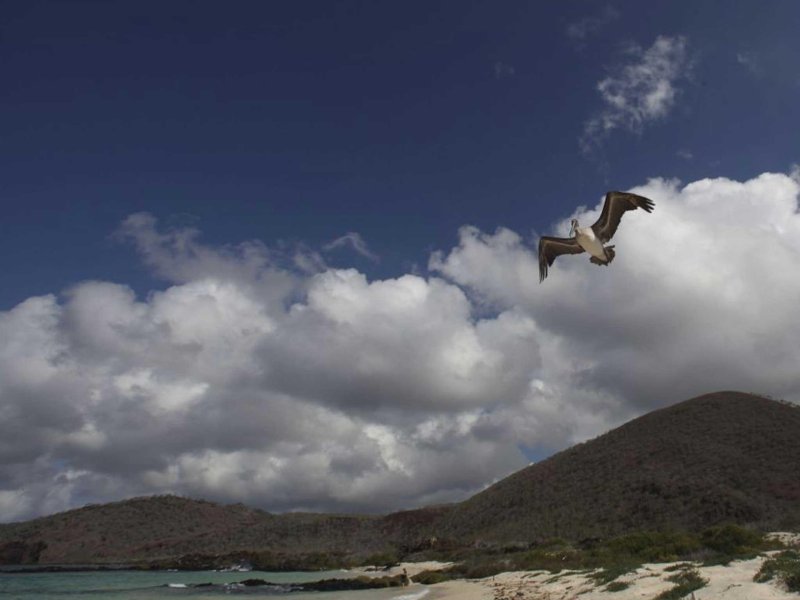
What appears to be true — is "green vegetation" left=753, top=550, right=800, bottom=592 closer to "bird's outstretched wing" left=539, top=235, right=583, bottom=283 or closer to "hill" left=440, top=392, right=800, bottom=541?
"bird's outstretched wing" left=539, top=235, right=583, bottom=283

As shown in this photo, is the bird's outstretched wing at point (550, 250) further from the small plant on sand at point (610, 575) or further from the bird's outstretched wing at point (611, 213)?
the small plant on sand at point (610, 575)

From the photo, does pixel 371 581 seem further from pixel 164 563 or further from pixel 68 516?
pixel 68 516

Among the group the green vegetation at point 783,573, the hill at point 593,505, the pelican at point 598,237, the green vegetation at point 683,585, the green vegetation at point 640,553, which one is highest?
the pelican at point 598,237

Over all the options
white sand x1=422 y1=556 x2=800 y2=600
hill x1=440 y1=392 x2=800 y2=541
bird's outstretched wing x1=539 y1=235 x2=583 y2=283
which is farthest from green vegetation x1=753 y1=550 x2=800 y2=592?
hill x1=440 y1=392 x2=800 y2=541

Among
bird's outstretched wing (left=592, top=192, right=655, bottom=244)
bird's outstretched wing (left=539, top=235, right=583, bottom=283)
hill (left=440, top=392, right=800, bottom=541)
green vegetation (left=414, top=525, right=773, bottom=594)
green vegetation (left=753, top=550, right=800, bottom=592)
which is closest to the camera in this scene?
green vegetation (left=753, top=550, right=800, bottom=592)

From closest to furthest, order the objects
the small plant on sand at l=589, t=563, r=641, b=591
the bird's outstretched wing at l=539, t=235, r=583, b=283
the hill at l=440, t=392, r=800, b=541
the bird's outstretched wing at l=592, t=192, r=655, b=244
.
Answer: the bird's outstretched wing at l=592, t=192, r=655, b=244
the bird's outstretched wing at l=539, t=235, r=583, b=283
the small plant on sand at l=589, t=563, r=641, b=591
the hill at l=440, t=392, r=800, b=541

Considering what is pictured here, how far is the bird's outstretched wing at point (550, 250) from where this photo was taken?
17.1 metres

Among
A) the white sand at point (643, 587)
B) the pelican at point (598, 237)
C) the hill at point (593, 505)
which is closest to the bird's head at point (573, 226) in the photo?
the pelican at point (598, 237)

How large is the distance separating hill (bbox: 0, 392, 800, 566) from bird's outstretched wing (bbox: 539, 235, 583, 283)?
40193mm

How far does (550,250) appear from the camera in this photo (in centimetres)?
1739

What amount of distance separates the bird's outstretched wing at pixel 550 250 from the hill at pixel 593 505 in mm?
40193

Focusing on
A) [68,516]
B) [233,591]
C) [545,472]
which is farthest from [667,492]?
[68,516]

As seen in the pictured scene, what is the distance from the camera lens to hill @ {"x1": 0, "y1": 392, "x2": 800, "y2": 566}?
65812mm

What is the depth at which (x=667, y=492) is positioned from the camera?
70.9 metres
